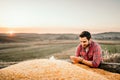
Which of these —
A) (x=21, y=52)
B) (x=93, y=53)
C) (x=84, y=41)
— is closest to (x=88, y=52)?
(x=93, y=53)

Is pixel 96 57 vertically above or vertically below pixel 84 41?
below

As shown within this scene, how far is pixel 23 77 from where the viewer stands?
300 cm

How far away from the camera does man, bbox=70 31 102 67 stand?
13.5ft

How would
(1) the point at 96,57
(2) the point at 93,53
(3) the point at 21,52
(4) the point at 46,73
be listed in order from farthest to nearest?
(3) the point at 21,52, (2) the point at 93,53, (1) the point at 96,57, (4) the point at 46,73

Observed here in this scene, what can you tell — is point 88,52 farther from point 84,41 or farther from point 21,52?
Answer: point 21,52

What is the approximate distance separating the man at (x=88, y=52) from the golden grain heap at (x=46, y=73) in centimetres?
65

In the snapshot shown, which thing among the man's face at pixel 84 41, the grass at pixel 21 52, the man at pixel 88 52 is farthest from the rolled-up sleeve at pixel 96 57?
the grass at pixel 21 52

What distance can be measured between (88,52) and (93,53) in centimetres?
12

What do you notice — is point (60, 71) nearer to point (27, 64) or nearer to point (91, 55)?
point (27, 64)

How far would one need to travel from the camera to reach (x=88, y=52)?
14.4 ft

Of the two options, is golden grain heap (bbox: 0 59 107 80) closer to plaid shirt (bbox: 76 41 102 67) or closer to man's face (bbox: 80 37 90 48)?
plaid shirt (bbox: 76 41 102 67)

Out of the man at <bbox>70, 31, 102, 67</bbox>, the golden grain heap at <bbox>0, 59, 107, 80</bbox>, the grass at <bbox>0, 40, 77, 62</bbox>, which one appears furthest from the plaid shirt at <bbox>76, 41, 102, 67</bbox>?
the grass at <bbox>0, 40, 77, 62</bbox>

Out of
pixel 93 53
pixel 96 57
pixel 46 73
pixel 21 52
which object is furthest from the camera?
pixel 21 52

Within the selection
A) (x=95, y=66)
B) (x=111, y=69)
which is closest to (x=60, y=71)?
(x=95, y=66)
